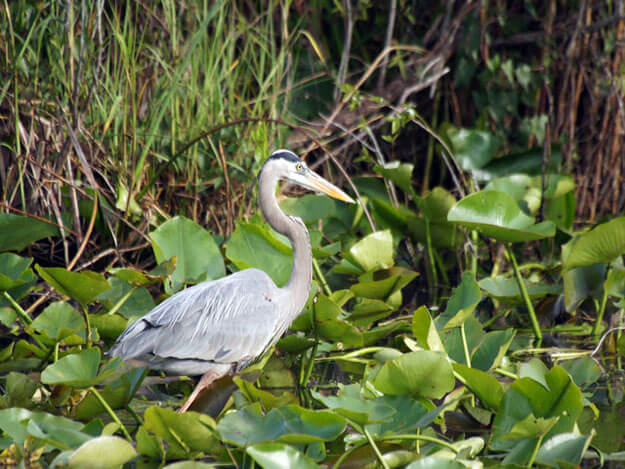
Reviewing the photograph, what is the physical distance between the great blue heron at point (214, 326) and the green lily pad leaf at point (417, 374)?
0.75 metres

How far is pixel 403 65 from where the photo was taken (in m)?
5.84

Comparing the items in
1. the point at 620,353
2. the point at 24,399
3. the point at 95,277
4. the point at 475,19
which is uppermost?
the point at 475,19

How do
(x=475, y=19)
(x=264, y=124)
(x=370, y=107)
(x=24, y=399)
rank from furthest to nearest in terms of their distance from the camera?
(x=475, y=19), (x=370, y=107), (x=264, y=124), (x=24, y=399)

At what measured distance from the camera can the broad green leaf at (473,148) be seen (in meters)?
5.08

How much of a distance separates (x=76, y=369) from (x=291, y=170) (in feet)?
4.50

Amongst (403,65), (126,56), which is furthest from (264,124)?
(403,65)

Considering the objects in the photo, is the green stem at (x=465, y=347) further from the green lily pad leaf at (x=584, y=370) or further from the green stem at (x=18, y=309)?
the green stem at (x=18, y=309)

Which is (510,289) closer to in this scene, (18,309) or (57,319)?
(57,319)

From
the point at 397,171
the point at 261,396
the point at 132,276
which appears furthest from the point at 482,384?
the point at 397,171

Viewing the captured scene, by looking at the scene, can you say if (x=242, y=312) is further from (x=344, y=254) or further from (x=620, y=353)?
→ (x=620, y=353)

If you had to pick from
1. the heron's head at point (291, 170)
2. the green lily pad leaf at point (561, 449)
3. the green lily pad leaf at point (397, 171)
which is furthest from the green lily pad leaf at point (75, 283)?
the green lily pad leaf at point (397, 171)

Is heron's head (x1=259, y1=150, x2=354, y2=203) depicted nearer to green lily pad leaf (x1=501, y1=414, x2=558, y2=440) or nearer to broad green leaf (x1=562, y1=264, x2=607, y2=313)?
broad green leaf (x1=562, y1=264, x2=607, y2=313)

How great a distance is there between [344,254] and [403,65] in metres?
2.43

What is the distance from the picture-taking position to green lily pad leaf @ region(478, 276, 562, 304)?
3.76 meters
